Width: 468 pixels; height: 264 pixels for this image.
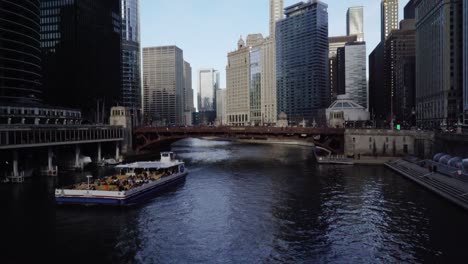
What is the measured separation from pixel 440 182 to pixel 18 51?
125 meters

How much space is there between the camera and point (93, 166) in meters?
110

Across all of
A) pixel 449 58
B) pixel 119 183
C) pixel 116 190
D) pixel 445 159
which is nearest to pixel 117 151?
pixel 119 183

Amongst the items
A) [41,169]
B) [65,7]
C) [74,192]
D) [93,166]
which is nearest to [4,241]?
[74,192]

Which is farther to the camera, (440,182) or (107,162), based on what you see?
(107,162)

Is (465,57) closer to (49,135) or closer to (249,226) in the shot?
(249,226)

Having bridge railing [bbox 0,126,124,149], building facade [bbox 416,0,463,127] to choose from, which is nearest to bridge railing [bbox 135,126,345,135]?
bridge railing [bbox 0,126,124,149]

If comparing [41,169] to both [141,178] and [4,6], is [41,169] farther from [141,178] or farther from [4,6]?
[4,6]

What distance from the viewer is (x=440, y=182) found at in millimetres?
66938

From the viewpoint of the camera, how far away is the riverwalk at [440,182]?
5634 centimetres

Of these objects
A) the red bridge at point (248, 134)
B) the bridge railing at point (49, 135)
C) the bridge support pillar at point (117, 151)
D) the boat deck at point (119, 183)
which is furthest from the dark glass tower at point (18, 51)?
the boat deck at point (119, 183)

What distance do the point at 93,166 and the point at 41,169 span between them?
62.6ft

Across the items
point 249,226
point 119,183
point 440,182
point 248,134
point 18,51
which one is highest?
point 18,51

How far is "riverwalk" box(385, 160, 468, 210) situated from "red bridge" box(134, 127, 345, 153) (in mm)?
29851

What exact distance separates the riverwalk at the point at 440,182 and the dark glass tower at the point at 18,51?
111 m
